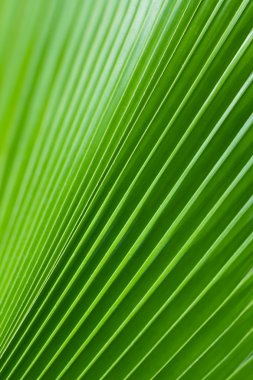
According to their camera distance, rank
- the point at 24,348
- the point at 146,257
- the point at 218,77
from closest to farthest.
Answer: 1. the point at 218,77
2. the point at 146,257
3. the point at 24,348

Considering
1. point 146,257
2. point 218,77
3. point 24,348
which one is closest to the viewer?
point 218,77

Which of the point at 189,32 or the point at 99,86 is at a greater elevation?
the point at 189,32

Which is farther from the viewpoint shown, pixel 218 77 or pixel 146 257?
pixel 146 257

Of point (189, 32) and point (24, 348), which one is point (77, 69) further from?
point (24, 348)

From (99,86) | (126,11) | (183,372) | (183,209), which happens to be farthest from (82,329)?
(126,11)

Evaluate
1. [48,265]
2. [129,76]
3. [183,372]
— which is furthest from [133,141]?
[183,372]

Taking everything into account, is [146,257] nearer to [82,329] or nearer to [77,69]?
[82,329]

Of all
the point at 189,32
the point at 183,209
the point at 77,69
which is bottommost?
the point at 183,209
